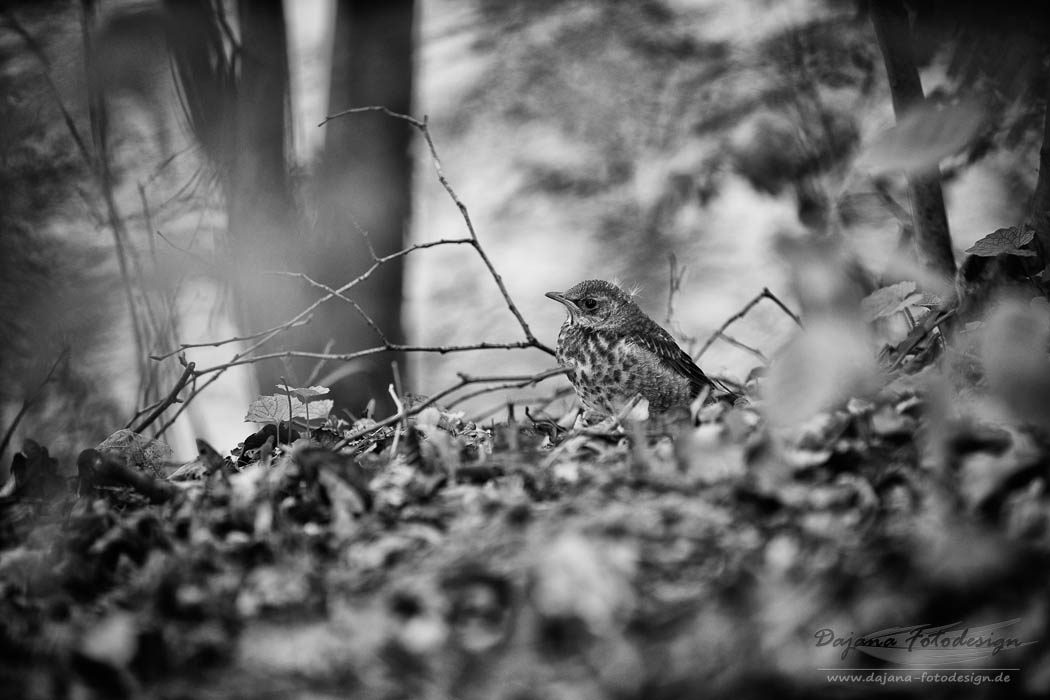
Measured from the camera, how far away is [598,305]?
3502 mm

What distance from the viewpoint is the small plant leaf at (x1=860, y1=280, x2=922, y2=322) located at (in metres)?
2.24

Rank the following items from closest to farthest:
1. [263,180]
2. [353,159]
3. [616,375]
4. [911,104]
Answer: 1. [911,104]
2. [616,375]
3. [263,180]
4. [353,159]

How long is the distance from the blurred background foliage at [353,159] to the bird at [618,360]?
17 cm

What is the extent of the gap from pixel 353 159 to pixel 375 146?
0.13 meters

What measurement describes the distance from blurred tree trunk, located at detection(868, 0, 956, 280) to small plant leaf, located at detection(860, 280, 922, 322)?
0.58 metres

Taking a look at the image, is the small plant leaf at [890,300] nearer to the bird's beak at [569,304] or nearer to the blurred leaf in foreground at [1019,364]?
the blurred leaf in foreground at [1019,364]

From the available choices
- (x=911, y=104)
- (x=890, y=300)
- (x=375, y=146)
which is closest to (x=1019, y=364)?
(x=890, y=300)

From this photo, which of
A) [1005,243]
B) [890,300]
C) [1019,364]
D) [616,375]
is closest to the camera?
[1019,364]

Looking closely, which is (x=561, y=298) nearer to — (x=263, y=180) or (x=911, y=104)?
(x=911, y=104)

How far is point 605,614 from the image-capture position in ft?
4.38

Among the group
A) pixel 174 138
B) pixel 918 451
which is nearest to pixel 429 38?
pixel 174 138

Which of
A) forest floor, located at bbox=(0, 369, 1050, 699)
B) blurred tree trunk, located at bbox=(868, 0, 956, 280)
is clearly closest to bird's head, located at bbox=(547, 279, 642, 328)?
blurred tree trunk, located at bbox=(868, 0, 956, 280)

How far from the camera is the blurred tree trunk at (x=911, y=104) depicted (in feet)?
8.43

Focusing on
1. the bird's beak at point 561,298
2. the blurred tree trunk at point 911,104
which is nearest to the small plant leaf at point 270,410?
the bird's beak at point 561,298
